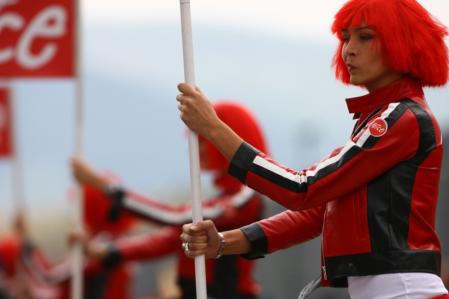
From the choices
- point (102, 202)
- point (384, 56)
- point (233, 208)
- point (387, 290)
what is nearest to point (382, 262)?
point (387, 290)

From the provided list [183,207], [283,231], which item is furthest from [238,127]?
[283,231]

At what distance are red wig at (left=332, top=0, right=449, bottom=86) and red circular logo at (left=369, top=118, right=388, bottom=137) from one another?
18 centimetres

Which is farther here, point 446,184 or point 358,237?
point 446,184

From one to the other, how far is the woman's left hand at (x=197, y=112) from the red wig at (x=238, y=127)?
226cm

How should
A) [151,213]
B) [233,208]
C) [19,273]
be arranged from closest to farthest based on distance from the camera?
[233,208], [151,213], [19,273]

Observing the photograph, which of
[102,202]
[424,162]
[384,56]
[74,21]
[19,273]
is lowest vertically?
[19,273]

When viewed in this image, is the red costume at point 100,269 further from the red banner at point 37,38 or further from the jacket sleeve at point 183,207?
the red banner at point 37,38

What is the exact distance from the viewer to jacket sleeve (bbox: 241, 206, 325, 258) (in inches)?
129

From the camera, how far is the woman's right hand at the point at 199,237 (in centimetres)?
307

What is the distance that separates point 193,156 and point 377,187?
516 millimetres

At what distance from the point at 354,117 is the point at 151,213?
2863 mm

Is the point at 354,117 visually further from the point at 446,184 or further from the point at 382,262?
the point at 446,184

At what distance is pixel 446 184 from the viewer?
23.9ft

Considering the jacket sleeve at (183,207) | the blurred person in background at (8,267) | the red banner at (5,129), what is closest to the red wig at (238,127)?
the jacket sleeve at (183,207)
